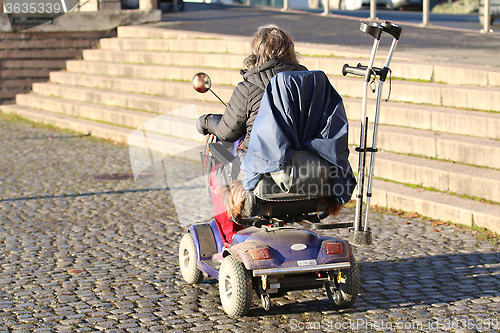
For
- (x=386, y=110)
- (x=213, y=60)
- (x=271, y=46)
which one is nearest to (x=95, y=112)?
(x=213, y=60)

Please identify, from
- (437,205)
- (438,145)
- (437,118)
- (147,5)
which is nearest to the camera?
(437,205)

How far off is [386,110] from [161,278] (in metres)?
4.35

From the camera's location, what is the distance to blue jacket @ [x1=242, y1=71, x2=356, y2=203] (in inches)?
162

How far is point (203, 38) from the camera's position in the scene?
13.7m

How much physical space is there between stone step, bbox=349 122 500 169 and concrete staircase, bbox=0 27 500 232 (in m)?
0.01

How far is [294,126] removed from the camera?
418 cm

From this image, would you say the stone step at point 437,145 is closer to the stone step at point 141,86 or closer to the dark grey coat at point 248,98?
the dark grey coat at point 248,98

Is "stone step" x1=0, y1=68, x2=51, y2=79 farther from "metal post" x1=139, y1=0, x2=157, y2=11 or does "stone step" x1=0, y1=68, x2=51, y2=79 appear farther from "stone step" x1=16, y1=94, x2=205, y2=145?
"metal post" x1=139, y1=0, x2=157, y2=11

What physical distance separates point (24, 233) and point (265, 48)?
3457mm

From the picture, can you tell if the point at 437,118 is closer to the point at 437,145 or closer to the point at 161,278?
the point at 437,145

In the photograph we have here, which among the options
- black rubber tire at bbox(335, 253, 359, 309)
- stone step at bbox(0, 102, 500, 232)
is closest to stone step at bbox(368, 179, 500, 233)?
stone step at bbox(0, 102, 500, 232)

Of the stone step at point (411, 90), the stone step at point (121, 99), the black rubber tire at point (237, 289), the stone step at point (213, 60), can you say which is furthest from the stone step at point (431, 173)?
the stone step at point (121, 99)

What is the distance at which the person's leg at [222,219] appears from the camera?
482 cm

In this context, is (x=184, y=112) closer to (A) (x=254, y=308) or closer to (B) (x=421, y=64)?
(A) (x=254, y=308)
